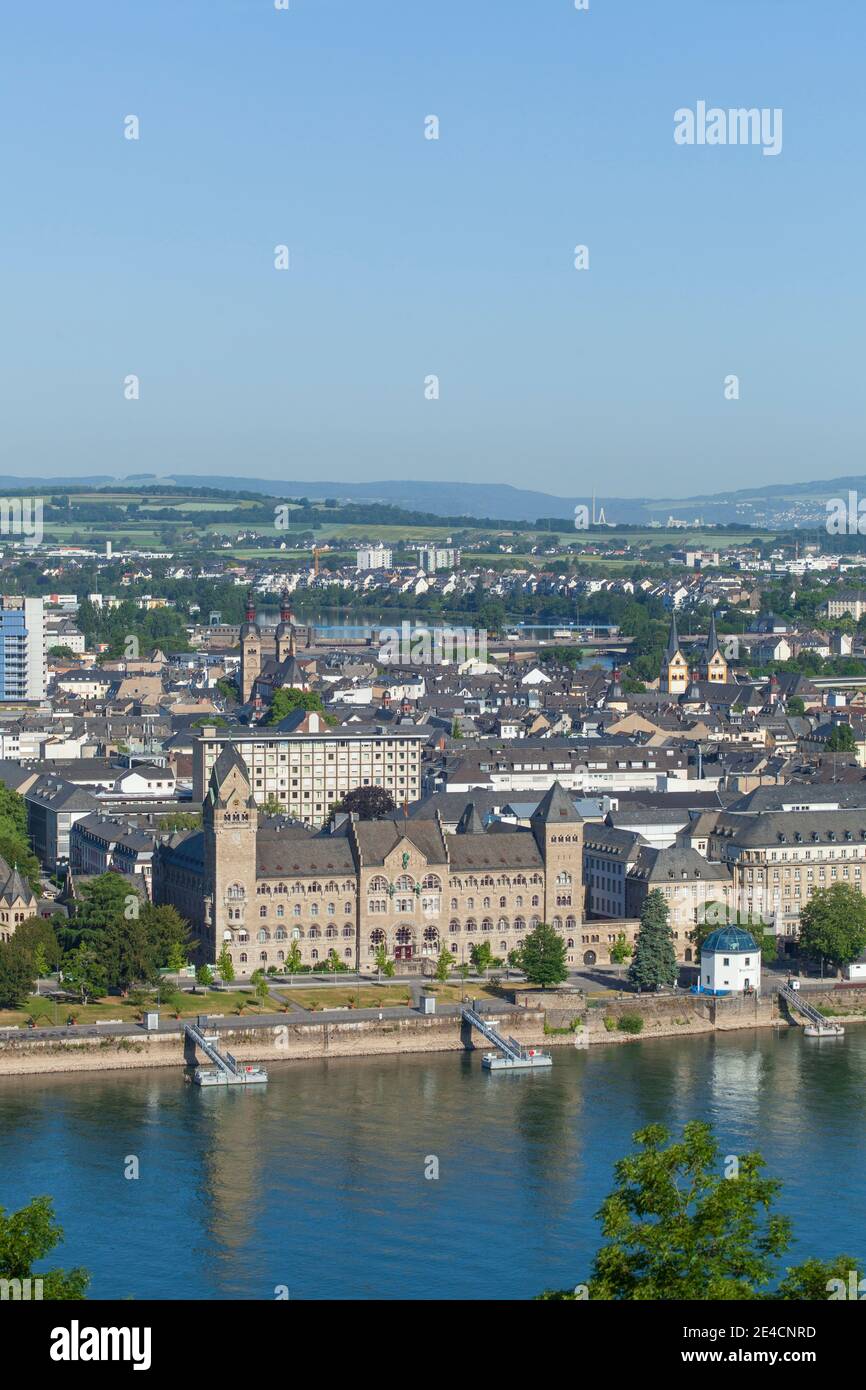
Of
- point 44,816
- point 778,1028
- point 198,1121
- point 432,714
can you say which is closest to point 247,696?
point 432,714

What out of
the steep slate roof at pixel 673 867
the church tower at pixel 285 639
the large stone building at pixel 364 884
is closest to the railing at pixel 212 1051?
the large stone building at pixel 364 884

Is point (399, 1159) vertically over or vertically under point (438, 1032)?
under

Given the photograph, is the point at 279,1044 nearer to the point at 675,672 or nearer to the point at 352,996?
the point at 352,996

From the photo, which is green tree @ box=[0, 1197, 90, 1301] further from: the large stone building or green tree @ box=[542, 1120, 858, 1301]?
the large stone building

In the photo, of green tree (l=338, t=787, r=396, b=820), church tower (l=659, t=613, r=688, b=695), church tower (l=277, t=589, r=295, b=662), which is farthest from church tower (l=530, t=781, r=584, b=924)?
church tower (l=659, t=613, r=688, b=695)

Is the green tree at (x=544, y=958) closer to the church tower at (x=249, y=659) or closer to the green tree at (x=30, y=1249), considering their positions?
the green tree at (x=30, y=1249)

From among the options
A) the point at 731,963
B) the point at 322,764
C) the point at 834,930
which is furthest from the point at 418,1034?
the point at 322,764

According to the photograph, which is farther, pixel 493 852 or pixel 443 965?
pixel 493 852
